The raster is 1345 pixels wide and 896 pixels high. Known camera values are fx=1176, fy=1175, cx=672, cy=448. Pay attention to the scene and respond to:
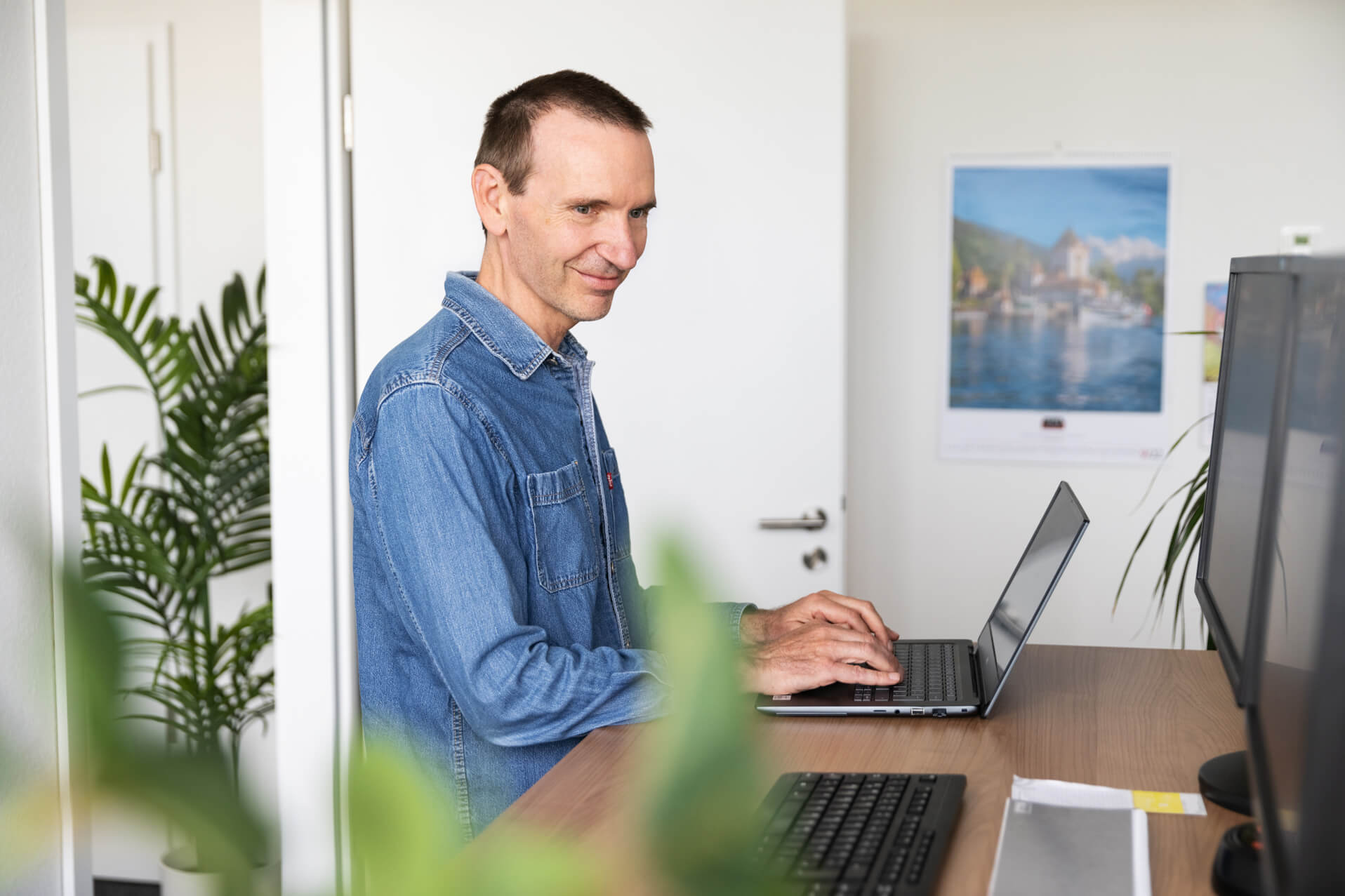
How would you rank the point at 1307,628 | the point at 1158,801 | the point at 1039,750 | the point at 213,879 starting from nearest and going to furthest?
the point at 213,879 < the point at 1307,628 < the point at 1158,801 < the point at 1039,750

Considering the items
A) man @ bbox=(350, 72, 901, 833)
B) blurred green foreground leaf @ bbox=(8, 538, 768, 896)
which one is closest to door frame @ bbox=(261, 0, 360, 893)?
man @ bbox=(350, 72, 901, 833)

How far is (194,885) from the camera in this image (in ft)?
0.55

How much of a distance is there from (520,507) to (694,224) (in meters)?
1.27

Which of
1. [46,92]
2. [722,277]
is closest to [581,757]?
[46,92]

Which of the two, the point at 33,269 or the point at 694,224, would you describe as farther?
the point at 694,224

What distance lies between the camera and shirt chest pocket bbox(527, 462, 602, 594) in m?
1.34

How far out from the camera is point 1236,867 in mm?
825

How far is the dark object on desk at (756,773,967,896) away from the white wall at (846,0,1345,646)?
207cm

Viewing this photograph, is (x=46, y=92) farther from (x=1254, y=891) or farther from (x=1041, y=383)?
(x=1041, y=383)

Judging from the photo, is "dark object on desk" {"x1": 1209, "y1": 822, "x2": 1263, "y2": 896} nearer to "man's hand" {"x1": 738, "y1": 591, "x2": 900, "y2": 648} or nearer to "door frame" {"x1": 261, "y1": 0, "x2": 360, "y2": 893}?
"man's hand" {"x1": 738, "y1": 591, "x2": 900, "y2": 648}

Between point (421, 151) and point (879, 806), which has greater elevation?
point (421, 151)

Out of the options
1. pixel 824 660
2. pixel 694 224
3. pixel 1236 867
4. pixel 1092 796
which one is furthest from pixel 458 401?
pixel 694 224

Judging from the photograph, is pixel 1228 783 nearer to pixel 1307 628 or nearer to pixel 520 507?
pixel 1307 628

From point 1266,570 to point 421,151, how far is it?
82.6 inches
